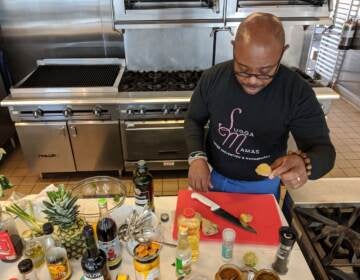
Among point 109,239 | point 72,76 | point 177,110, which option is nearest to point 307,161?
point 109,239

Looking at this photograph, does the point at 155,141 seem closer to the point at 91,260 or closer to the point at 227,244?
the point at 227,244

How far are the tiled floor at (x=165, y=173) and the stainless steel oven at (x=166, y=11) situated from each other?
122cm

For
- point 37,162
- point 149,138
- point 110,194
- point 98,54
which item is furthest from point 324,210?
point 98,54

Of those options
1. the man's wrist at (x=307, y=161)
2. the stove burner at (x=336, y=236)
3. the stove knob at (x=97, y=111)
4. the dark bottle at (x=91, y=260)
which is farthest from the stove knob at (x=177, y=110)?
the dark bottle at (x=91, y=260)

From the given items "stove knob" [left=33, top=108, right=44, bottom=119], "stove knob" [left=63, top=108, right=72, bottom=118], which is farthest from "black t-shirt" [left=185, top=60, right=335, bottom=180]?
"stove knob" [left=33, top=108, right=44, bottom=119]

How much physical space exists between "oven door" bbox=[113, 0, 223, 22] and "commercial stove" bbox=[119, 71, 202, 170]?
463 millimetres

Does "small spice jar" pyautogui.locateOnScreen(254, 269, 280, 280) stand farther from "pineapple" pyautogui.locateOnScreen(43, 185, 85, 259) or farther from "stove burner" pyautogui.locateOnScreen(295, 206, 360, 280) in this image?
"pineapple" pyautogui.locateOnScreen(43, 185, 85, 259)

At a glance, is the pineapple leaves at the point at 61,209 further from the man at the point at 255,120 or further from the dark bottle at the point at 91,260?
the man at the point at 255,120

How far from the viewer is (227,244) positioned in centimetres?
94

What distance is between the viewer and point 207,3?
218 cm

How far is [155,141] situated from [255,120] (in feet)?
4.09

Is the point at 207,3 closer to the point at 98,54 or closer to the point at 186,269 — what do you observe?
the point at 98,54

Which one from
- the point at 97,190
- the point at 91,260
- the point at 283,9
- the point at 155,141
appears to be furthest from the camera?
the point at 155,141

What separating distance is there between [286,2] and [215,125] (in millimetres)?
1407
